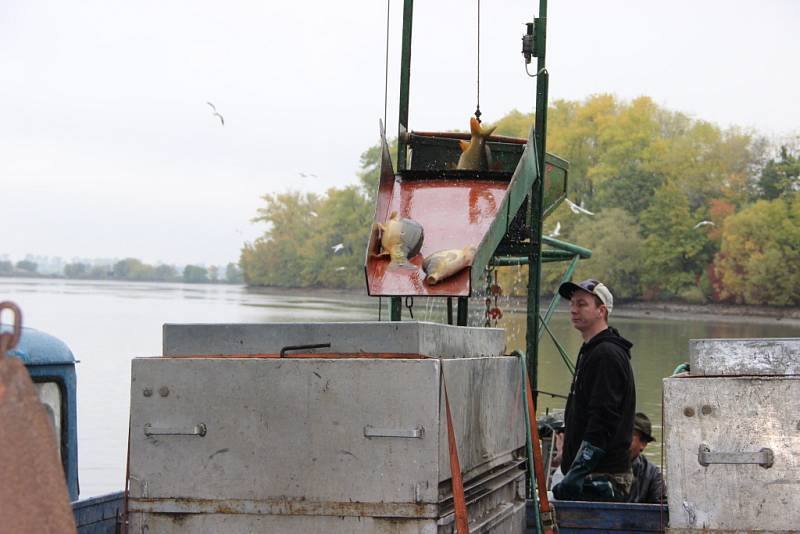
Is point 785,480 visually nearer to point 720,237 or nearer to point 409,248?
point 409,248

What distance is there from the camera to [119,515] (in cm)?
661

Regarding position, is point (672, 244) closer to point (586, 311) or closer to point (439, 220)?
point (439, 220)

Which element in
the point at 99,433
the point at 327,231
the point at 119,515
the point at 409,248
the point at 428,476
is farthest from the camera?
the point at 327,231

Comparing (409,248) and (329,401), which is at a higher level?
(409,248)

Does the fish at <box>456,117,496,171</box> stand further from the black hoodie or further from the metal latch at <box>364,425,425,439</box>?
the metal latch at <box>364,425,425,439</box>

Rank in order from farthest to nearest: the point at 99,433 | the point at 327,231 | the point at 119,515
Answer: the point at 327,231 < the point at 99,433 < the point at 119,515

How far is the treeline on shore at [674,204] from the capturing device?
84.7 m

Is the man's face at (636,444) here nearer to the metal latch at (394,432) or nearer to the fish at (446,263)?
the fish at (446,263)

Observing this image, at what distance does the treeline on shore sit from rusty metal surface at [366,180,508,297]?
7600cm

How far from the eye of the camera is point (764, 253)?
84.8 meters

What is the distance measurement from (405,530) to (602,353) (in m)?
2.14

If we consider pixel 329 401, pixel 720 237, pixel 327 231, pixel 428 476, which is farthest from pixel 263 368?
pixel 327 231

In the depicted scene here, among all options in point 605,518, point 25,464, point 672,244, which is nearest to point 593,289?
point 605,518

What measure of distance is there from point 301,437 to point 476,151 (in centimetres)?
569
